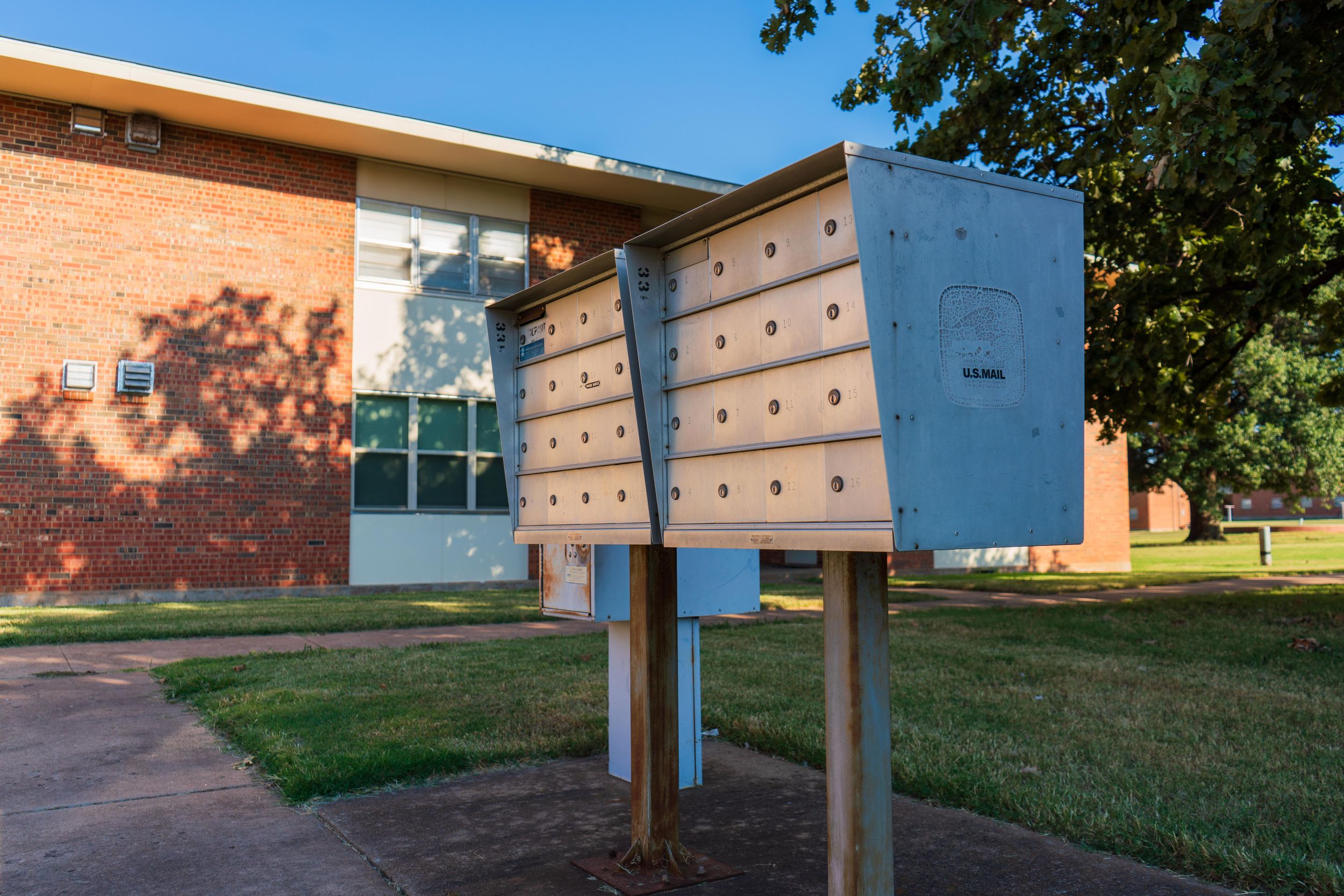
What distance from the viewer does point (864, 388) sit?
241cm

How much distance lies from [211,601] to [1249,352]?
29.5 m

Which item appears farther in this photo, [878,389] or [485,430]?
[485,430]

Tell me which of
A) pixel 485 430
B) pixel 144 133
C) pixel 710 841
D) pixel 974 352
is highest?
pixel 144 133

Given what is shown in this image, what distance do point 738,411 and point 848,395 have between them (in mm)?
461

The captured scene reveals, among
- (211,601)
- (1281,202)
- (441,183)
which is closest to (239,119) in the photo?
(441,183)

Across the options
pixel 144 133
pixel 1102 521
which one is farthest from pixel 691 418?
pixel 1102 521

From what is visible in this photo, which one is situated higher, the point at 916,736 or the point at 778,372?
the point at 778,372

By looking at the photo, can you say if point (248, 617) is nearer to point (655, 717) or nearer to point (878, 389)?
point (655, 717)

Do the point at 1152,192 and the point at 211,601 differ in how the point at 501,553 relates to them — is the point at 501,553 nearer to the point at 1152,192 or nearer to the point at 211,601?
the point at 211,601

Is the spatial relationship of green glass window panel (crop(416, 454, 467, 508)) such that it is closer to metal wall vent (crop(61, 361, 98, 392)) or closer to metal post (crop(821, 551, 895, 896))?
metal wall vent (crop(61, 361, 98, 392))

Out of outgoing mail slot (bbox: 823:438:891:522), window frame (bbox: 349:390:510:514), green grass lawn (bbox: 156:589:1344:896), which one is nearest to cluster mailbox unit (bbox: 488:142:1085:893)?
outgoing mail slot (bbox: 823:438:891:522)

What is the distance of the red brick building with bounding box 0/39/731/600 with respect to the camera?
13.9 m

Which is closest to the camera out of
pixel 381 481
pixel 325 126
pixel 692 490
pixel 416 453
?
pixel 692 490

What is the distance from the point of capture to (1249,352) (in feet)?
102
